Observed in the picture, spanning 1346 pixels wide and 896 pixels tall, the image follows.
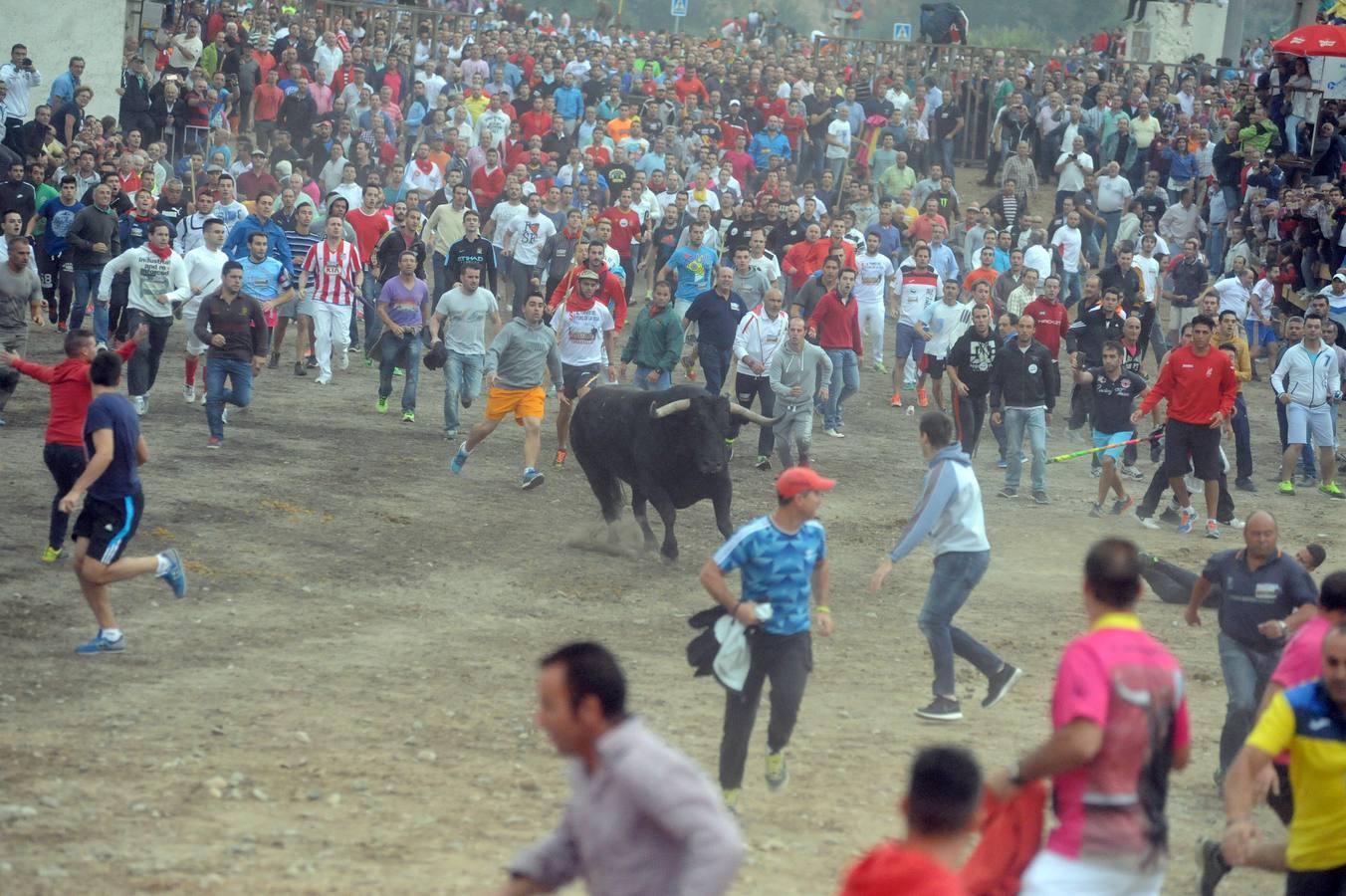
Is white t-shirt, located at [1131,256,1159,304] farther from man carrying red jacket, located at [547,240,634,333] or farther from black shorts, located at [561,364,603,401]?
black shorts, located at [561,364,603,401]

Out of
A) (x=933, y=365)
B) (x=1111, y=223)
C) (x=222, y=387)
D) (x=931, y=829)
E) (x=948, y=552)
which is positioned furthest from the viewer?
(x=1111, y=223)

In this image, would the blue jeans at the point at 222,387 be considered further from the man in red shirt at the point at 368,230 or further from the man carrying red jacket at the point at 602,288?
the man in red shirt at the point at 368,230

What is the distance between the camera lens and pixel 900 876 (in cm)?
399

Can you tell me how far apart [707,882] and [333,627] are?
714cm

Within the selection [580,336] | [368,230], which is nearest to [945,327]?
[580,336]

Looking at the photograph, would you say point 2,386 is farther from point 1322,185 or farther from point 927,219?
point 1322,185

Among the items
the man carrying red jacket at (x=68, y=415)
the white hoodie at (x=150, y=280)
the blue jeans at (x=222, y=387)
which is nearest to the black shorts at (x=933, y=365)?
the blue jeans at (x=222, y=387)

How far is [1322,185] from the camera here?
22.9m

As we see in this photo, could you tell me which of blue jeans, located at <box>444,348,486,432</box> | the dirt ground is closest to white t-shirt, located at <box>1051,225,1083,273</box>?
the dirt ground

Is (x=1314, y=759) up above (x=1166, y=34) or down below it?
below

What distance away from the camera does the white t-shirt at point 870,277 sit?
21156 mm

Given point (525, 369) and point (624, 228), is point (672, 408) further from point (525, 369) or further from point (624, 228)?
point (624, 228)

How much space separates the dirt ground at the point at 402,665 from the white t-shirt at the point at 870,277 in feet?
14.6

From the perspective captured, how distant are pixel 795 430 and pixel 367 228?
6.88 meters
